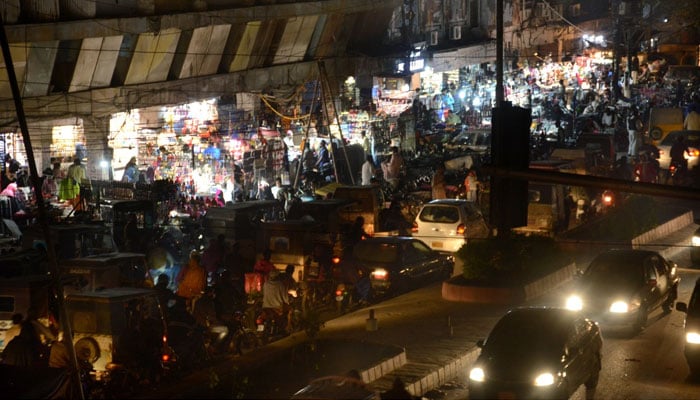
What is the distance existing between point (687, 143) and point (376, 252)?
647 inches

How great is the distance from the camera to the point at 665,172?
33.2 m

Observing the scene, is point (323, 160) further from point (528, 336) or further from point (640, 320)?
point (528, 336)

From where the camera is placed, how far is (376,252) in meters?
19.5

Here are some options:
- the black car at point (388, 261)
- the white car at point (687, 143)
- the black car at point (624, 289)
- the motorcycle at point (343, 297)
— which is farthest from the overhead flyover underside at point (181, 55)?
the black car at point (624, 289)

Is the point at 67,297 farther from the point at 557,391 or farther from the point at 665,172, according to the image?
the point at 665,172

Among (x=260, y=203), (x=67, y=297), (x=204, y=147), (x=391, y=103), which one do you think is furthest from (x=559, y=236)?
(x=391, y=103)

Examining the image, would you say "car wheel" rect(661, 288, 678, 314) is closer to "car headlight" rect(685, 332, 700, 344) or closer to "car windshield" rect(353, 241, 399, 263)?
"car headlight" rect(685, 332, 700, 344)

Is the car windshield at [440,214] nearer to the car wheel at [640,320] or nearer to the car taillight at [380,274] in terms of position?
the car taillight at [380,274]

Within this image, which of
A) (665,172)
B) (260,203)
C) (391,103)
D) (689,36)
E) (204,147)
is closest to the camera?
(260,203)

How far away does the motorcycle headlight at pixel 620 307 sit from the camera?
1627 centimetres

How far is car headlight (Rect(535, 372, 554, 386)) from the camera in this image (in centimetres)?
1186

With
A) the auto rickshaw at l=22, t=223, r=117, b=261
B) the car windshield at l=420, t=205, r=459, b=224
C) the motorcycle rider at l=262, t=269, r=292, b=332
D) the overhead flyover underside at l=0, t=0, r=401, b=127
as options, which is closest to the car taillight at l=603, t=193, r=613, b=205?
the car windshield at l=420, t=205, r=459, b=224

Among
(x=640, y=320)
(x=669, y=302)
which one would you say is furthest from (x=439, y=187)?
(x=640, y=320)

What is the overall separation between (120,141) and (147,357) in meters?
19.0
